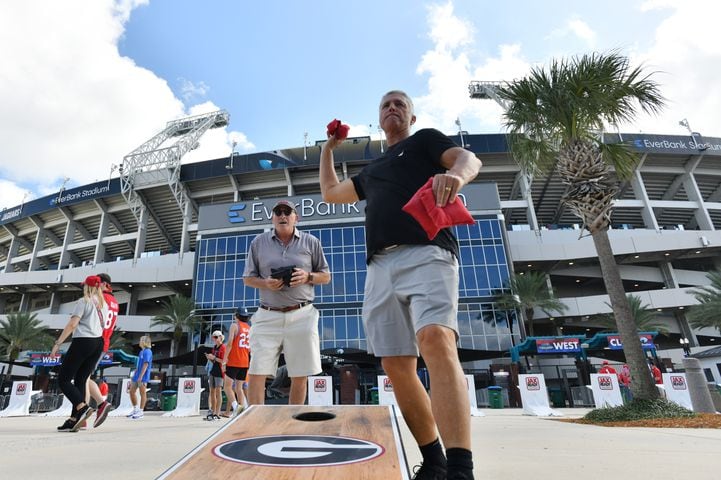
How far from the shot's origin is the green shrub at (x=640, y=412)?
6.34 m

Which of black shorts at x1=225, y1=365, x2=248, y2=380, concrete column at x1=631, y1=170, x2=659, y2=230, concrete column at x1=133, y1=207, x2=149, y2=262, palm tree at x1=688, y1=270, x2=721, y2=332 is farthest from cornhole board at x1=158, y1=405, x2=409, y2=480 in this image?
concrete column at x1=631, y1=170, x2=659, y2=230

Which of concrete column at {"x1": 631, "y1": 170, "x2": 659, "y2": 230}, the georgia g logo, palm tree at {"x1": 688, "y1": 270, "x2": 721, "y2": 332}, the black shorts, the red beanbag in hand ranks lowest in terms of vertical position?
the georgia g logo

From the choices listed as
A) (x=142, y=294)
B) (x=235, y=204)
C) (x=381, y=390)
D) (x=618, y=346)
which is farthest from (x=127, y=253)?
(x=618, y=346)

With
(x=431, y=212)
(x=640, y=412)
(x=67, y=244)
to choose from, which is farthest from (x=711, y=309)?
(x=67, y=244)

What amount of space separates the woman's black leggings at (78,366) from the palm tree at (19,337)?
31252 millimetres

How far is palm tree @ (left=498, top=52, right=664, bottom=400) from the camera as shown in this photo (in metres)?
8.37

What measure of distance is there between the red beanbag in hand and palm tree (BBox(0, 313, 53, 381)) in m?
35.2

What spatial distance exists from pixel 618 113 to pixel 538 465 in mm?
9232

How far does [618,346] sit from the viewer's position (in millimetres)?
19141

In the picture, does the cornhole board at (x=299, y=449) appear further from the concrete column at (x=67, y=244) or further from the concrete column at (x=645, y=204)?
the concrete column at (x=67, y=244)

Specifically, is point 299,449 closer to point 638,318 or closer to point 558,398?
point 558,398

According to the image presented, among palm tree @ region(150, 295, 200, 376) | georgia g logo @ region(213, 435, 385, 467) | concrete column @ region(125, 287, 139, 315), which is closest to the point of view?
georgia g logo @ region(213, 435, 385, 467)

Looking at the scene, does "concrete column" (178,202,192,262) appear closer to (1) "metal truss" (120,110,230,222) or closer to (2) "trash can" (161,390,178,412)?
(1) "metal truss" (120,110,230,222)

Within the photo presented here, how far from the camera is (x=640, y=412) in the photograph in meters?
6.46
